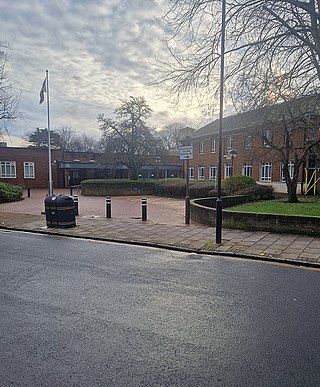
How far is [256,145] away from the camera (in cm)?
2966

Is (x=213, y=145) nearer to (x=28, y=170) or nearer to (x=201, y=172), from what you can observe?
(x=201, y=172)

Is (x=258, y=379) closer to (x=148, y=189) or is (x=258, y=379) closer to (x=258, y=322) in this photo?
(x=258, y=322)

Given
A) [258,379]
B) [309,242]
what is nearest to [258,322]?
[258,379]

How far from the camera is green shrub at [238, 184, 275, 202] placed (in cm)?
1878

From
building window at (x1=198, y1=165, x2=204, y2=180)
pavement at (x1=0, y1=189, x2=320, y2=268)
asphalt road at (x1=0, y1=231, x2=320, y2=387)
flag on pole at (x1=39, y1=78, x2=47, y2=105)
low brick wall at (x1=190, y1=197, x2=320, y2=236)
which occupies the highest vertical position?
flag on pole at (x1=39, y1=78, x2=47, y2=105)

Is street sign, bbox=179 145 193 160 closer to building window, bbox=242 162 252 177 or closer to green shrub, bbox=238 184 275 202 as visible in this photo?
green shrub, bbox=238 184 275 202

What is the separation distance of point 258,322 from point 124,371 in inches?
73.4

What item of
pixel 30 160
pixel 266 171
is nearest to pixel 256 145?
pixel 266 171

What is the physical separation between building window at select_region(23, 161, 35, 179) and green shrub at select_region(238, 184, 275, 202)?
1130 inches

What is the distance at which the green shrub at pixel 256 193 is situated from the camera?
1878cm

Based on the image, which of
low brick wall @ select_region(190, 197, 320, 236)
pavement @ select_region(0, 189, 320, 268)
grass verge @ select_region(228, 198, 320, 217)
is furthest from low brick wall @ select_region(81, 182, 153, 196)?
low brick wall @ select_region(190, 197, 320, 236)

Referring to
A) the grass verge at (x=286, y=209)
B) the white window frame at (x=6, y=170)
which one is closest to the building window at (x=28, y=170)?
the white window frame at (x=6, y=170)

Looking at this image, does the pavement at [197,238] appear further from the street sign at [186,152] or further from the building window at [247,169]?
the building window at [247,169]

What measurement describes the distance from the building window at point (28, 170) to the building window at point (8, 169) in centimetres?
124
